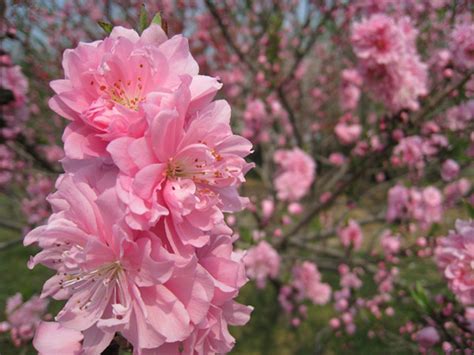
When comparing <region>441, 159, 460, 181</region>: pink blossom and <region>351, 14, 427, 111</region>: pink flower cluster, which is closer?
<region>351, 14, 427, 111</region>: pink flower cluster

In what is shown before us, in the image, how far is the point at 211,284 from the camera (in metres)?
0.78

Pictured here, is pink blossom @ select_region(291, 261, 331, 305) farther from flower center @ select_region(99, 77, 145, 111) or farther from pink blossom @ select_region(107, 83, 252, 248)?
flower center @ select_region(99, 77, 145, 111)

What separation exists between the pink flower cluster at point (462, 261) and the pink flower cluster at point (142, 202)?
0.96m

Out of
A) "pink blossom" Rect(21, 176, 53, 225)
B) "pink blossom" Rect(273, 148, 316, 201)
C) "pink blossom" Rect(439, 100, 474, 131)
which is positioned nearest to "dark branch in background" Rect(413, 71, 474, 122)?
"pink blossom" Rect(439, 100, 474, 131)

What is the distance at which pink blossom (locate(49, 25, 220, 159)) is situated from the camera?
2.52ft

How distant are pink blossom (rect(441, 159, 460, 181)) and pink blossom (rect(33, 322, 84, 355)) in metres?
2.72

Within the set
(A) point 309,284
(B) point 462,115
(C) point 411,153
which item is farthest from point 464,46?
(A) point 309,284

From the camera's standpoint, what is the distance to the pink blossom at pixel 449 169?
2.79 meters

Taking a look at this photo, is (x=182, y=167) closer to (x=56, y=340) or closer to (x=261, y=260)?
(x=56, y=340)

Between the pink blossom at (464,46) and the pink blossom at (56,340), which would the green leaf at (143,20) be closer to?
the pink blossom at (56,340)

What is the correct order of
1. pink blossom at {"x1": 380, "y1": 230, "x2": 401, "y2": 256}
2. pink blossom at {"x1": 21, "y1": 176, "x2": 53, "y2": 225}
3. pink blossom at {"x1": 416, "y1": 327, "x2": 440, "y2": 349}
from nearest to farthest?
pink blossom at {"x1": 416, "y1": 327, "x2": 440, "y2": 349}
pink blossom at {"x1": 21, "y1": 176, "x2": 53, "y2": 225}
pink blossom at {"x1": 380, "y1": 230, "x2": 401, "y2": 256}

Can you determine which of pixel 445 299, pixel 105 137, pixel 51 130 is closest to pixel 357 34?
pixel 445 299

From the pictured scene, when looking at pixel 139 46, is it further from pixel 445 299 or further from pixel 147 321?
Result: pixel 445 299

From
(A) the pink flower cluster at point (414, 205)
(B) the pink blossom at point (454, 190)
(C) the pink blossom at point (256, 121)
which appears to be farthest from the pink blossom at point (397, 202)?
(C) the pink blossom at point (256, 121)
